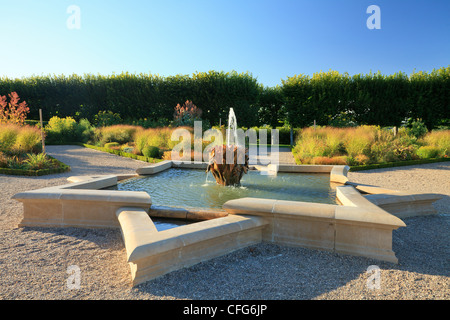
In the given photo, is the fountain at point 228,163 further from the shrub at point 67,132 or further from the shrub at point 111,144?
the shrub at point 67,132

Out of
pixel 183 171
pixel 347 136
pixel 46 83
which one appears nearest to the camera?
pixel 183 171

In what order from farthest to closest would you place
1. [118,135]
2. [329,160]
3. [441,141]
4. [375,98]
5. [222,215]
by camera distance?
[375,98]
[118,135]
[441,141]
[329,160]
[222,215]

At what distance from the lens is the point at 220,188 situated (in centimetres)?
600

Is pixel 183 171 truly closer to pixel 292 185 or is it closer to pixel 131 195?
pixel 292 185

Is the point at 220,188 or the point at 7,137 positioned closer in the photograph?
the point at 220,188

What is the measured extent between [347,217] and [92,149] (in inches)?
563

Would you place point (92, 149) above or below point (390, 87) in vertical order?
below

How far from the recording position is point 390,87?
67.2 feet

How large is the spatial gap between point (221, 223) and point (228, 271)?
599 mm

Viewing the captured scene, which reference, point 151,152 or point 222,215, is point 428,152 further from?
point 222,215

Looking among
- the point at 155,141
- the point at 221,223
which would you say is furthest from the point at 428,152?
the point at 221,223

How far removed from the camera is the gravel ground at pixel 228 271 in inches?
103

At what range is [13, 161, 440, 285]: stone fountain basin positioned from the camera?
2.98m
